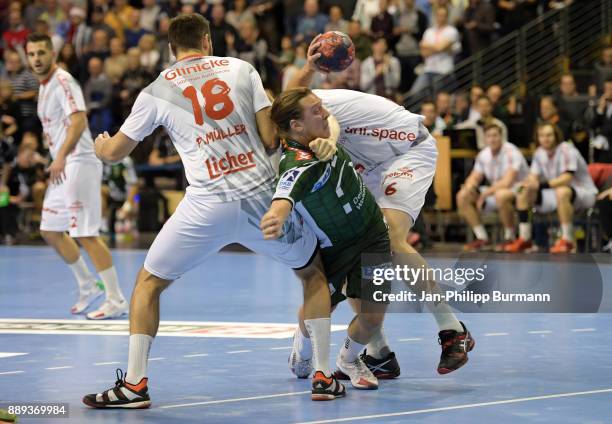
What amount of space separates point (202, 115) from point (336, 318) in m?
3.69

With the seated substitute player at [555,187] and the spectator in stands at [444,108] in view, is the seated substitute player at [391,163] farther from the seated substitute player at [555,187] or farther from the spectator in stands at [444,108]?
the spectator in stands at [444,108]

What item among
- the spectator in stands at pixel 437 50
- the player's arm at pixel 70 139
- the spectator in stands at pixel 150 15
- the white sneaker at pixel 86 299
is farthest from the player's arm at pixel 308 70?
the spectator in stands at pixel 150 15

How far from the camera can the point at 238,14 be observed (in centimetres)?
2086

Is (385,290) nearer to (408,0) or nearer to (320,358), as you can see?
(320,358)

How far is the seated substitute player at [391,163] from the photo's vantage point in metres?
7.01

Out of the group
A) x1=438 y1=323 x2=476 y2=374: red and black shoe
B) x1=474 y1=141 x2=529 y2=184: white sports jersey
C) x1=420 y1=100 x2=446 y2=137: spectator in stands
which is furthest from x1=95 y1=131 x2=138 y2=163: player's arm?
x1=420 y1=100 x2=446 y2=137: spectator in stands

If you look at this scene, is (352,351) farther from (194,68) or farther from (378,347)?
(194,68)

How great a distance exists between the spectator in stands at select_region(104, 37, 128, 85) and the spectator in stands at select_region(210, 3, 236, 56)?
177 centimetres

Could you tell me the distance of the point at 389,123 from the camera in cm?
736

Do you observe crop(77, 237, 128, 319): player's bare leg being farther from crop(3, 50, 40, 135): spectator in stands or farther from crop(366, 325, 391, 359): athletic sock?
crop(3, 50, 40, 135): spectator in stands

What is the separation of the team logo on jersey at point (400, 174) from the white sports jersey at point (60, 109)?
3615mm

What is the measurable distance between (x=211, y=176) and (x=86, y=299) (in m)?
4.24

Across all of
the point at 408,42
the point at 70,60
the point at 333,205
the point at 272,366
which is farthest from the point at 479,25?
the point at 333,205

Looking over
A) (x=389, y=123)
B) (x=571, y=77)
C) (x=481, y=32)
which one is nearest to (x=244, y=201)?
(x=389, y=123)
